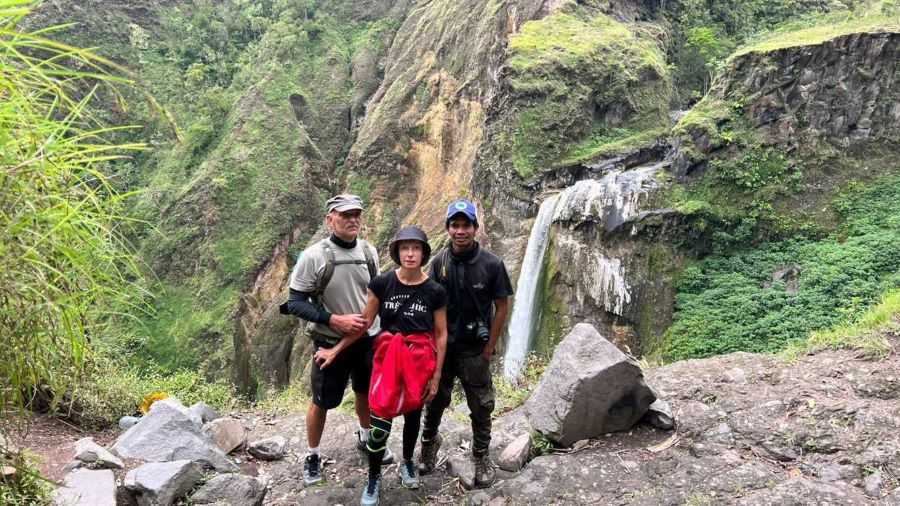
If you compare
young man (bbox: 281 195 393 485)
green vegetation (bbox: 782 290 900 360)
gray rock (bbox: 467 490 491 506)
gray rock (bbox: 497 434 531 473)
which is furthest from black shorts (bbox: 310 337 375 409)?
green vegetation (bbox: 782 290 900 360)

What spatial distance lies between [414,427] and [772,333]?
30.8 feet

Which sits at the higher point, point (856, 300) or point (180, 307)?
point (856, 300)

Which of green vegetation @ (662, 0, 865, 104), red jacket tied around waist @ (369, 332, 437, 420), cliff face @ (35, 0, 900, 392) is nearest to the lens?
red jacket tied around waist @ (369, 332, 437, 420)

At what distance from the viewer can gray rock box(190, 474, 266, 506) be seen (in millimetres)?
3656

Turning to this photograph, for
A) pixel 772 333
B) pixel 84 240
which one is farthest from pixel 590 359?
pixel 772 333

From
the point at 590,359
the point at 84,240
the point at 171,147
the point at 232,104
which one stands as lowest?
the point at 590,359

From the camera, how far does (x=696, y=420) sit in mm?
4406

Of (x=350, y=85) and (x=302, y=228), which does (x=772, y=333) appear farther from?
(x=350, y=85)

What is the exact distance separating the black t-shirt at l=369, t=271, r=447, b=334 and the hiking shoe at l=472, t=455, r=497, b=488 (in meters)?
1.08

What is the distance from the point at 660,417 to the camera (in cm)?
441

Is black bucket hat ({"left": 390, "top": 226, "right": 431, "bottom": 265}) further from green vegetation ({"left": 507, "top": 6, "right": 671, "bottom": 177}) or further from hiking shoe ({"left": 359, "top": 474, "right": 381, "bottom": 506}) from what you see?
green vegetation ({"left": 507, "top": 6, "right": 671, "bottom": 177})

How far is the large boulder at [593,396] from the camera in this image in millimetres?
4262

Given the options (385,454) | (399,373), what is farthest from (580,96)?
(399,373)

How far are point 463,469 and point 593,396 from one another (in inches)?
45.0
